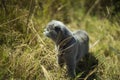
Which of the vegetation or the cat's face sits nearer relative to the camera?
the cat's face

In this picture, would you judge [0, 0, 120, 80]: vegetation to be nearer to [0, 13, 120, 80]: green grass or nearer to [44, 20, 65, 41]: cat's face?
[0, 13, 120, 80]: green grass

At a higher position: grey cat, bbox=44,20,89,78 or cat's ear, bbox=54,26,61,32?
cat's ear, bbox=54,26,61,32

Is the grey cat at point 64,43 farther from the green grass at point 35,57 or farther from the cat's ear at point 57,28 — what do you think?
the green grass at point 35,57

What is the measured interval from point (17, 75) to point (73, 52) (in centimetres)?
84

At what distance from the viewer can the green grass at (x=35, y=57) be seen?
4.39m

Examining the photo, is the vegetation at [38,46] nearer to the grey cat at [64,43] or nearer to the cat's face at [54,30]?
the grey cat at [64,43]

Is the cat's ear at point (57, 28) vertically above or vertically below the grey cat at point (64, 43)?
above

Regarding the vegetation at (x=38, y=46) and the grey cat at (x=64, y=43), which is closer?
the grey cat at (x=64, y=43)

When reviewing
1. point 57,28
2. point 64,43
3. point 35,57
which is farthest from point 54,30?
point 35,57

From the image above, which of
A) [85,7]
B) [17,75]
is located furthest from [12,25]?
[85,7]

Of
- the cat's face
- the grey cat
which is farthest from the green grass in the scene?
the cat's face

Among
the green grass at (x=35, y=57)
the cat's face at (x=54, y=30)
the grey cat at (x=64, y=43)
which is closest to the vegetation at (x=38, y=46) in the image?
the green grass at (x=35, y=57)

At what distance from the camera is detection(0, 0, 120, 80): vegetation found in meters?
4.44

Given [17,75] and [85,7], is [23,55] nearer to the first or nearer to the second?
[17,75]
